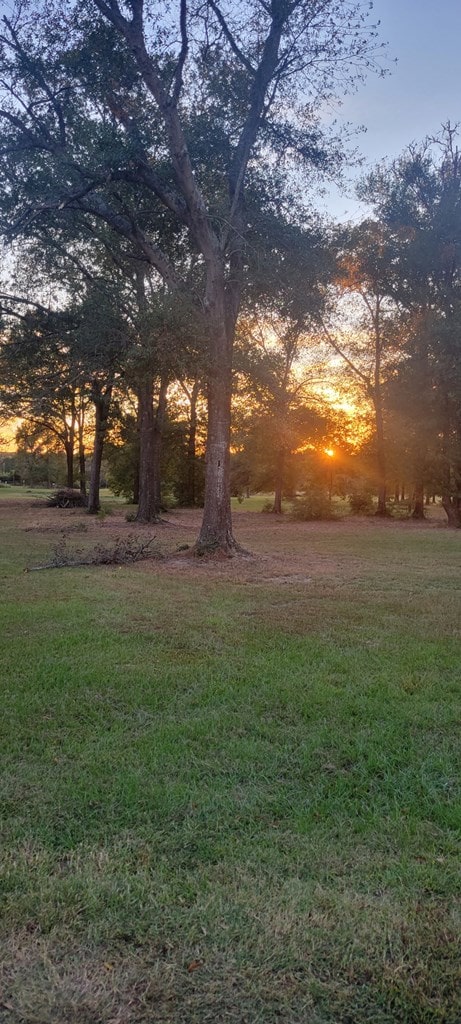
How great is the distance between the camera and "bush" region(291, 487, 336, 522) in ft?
75.8

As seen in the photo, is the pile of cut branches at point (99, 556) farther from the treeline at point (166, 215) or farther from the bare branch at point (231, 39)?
the bare branch at point (231, 39)

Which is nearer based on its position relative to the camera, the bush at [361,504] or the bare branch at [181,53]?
the bare branch at [181,53]

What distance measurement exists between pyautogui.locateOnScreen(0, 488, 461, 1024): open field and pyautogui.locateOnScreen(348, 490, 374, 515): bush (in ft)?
68.3

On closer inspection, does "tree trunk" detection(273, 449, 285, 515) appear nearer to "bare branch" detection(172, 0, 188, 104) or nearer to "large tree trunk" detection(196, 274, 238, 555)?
Answer: "large tree trunk" detection(196, 274, 238, 555)

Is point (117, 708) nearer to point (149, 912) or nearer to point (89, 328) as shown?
point (149, 912)

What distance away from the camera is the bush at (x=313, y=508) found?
2311 cm

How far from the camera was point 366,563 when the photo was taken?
422 inches

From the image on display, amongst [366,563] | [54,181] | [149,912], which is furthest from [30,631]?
[54,181]

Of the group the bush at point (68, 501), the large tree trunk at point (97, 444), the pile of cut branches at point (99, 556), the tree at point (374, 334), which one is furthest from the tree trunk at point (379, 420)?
the pile of cut branches at point (99, 556)

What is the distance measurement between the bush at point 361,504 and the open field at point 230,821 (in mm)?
20809

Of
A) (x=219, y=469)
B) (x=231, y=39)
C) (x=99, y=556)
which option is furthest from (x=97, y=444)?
(x=231, y=39)

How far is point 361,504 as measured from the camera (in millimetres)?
26734

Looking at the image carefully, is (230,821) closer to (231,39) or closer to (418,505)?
(231,39)

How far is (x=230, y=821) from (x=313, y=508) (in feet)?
68.1
